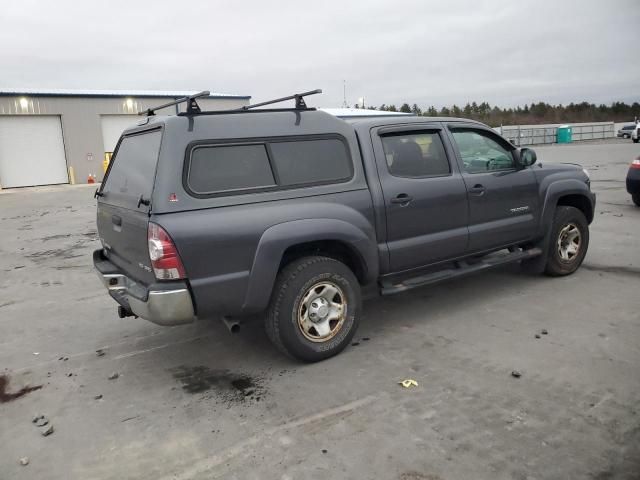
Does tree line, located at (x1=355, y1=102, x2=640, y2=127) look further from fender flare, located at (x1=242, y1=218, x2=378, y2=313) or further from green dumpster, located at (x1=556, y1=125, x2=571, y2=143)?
fender flare, located at (x1=242, y1=218, x2=378, y2=313)

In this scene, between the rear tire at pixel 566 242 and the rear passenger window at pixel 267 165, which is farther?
the rear tire at pixel 566 242

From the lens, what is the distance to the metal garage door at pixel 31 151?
25141 mm

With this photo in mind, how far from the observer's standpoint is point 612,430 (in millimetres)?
2916

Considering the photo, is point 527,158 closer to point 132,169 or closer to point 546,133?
point 132,169

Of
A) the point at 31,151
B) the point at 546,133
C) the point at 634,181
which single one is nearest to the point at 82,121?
the point at 31,151

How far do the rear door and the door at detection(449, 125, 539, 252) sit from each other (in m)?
2.85

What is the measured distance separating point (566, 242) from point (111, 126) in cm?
2698

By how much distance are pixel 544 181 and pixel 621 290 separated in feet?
4.49

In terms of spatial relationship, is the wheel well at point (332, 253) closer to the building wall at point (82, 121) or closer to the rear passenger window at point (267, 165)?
the rear passenger window at point (267, 165)

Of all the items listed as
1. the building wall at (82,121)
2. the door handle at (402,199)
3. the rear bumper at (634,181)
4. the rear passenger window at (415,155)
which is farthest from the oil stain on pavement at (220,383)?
the building wall at (82,121)

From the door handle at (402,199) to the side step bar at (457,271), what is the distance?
710mm

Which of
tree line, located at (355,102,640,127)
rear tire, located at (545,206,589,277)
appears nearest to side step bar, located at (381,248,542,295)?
rear tire, located at (545,206,589,277)

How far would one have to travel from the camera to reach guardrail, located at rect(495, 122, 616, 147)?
139 ft

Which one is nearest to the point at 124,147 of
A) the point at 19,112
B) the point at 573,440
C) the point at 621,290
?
the point at 573,440
